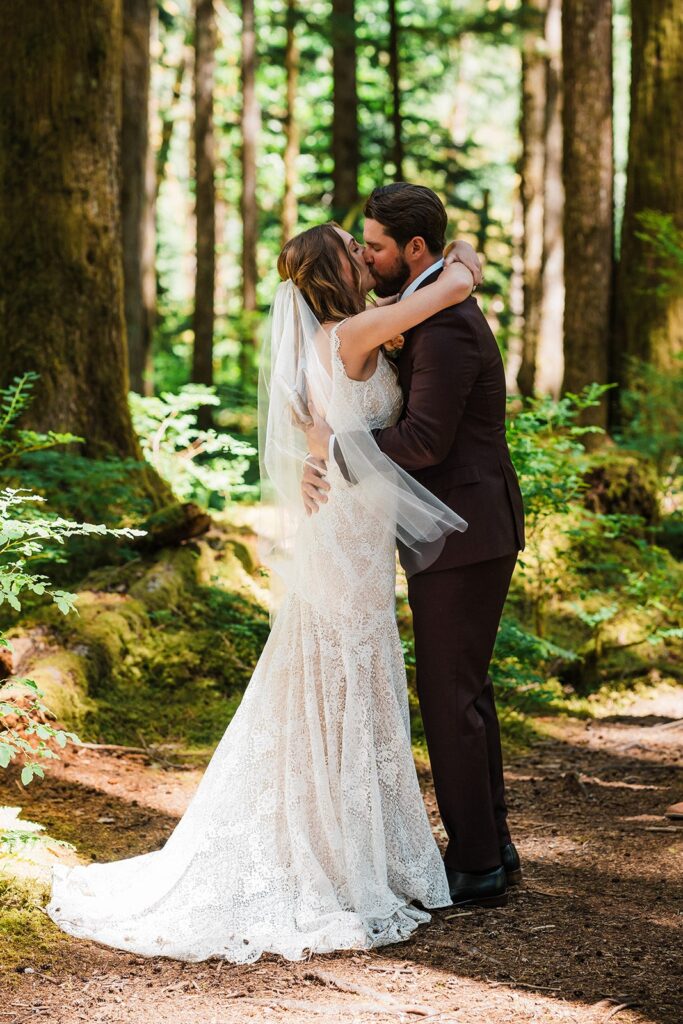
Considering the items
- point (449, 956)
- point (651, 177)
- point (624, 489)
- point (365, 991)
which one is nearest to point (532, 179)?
point (651, 177)

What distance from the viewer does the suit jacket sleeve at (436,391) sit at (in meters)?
3.70

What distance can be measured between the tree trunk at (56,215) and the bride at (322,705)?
330 cm

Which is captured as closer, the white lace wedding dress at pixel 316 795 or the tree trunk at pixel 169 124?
the white lace wedding dress at pixel 316 795

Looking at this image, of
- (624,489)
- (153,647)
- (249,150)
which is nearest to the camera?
(153,647)

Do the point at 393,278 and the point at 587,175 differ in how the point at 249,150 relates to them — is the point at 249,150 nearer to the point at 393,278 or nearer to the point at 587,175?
the point at 587,175

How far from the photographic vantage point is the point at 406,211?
149 inches

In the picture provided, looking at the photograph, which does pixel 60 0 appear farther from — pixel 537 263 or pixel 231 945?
pixel 537 263

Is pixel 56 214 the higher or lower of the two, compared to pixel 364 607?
higher

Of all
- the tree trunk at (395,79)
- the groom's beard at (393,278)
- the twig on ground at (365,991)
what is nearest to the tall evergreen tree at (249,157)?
the tree trunk at (395,79)

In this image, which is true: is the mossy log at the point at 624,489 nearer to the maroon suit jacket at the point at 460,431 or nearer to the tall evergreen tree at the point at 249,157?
the maroon suit jacket at the point at 460,431

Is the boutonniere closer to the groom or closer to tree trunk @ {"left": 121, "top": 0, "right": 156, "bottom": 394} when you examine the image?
the groom

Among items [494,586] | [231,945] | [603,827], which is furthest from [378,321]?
[603,827]

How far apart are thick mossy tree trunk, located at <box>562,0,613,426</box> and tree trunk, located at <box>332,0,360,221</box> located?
12.3 ft

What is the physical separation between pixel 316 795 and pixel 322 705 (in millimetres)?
317
